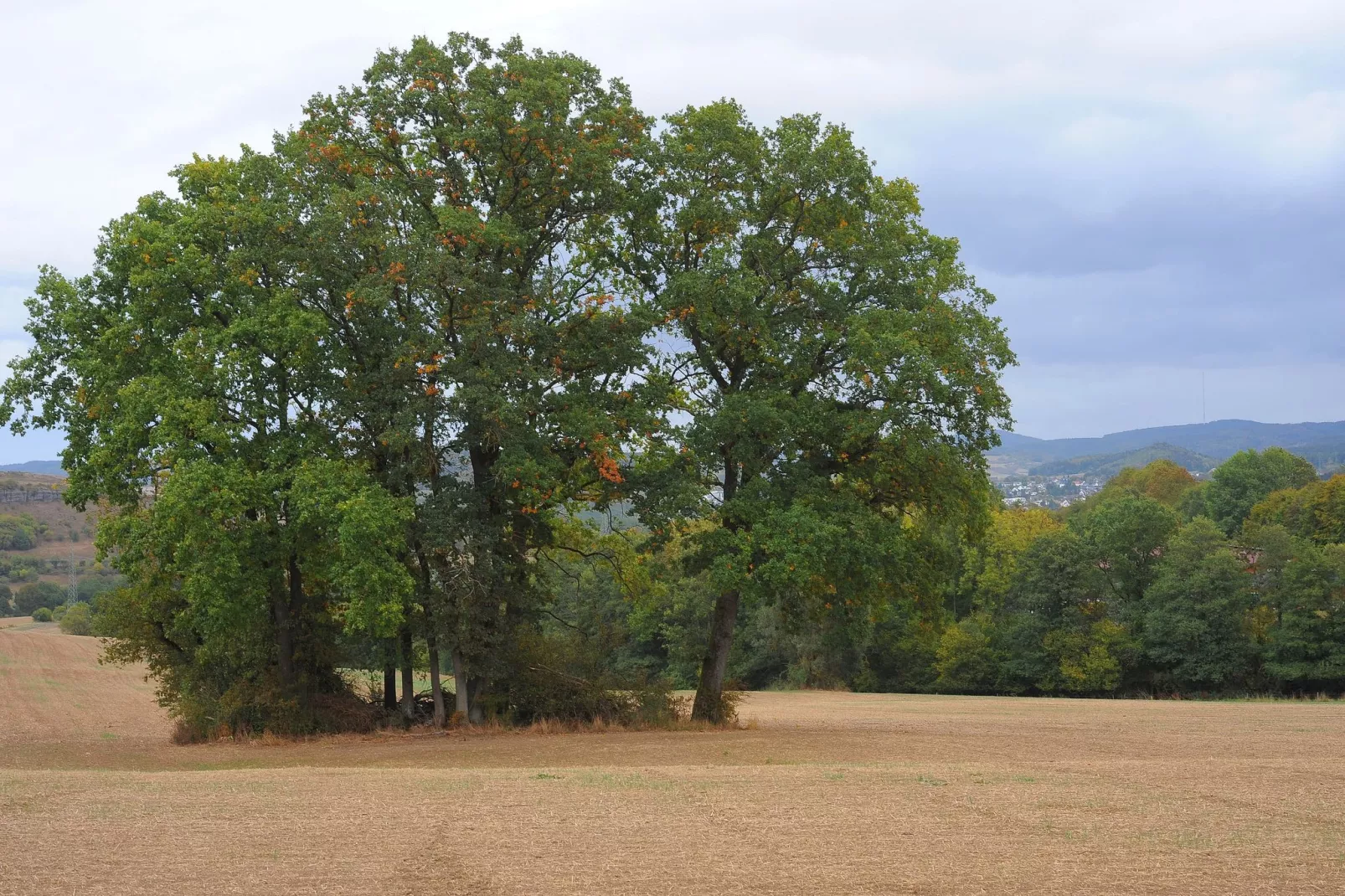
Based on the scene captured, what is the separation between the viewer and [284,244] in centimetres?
2503

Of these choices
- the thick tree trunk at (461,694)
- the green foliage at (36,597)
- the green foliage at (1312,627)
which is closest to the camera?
the thick tree trunk at (461,694)

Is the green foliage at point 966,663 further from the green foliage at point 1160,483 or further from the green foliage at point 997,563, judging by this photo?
the green foliage at point 1160,483

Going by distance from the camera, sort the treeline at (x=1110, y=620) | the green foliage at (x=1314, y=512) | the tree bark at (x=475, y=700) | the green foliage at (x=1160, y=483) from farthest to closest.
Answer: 1. the green foliage at (x=1160, y=483)
2. the green foliage at (x=1314, y=512)
3. the treeline at (x=1110, y=620)
4. the tree bark at (x=475, y=700)

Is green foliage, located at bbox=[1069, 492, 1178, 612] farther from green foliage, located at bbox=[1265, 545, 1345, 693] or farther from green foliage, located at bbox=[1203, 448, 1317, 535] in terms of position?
green foliage, located at bbox=[1203, 448, 1317, 535]

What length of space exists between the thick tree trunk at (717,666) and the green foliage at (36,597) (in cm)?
10321

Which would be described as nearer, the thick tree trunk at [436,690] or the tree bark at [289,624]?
the tree bark at [289,624]

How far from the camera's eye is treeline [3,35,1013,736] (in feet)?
78.7

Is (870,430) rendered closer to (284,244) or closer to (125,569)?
(284,244)

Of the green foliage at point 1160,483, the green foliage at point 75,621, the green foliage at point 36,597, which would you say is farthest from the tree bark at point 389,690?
the green foliage at point 1160,483

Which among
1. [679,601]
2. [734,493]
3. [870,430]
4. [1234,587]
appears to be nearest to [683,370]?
[734,493]

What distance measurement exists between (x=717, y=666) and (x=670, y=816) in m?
15.3

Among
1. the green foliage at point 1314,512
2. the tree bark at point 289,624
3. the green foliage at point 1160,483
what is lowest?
the tree bark at point 289,624

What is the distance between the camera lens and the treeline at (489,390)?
78.7 ft

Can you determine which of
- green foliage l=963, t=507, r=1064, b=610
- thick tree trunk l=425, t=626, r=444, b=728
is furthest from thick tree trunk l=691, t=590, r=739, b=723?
green foliage l=963, t=507, r=1064, b=610
